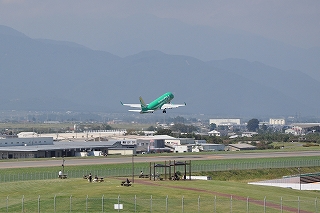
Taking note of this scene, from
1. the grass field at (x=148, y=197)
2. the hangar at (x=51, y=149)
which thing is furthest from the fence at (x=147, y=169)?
the hangar at (x=51, y=149)

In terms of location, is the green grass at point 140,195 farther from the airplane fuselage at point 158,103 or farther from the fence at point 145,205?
the airplane fuselage at point 158,103

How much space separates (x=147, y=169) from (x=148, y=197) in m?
42.0

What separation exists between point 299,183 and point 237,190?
2515 cm

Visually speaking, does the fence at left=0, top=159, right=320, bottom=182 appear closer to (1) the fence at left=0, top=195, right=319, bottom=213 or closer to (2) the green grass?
(2) the green grass

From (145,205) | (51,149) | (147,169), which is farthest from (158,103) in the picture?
(145,205)

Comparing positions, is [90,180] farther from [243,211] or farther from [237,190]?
[243,211]

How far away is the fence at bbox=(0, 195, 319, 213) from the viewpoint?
244 ft

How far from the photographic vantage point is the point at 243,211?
7450 cm

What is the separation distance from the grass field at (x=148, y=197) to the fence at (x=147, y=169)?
10606mm

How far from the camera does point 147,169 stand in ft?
404

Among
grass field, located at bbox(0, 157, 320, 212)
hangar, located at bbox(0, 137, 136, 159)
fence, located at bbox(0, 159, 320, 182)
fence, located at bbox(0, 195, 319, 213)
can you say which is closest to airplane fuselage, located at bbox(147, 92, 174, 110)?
fence, located at bbox(0, 159, 320, 182)

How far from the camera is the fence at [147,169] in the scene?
110m

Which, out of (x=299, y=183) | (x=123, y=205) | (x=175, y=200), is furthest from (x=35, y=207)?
(x=299, y=183)

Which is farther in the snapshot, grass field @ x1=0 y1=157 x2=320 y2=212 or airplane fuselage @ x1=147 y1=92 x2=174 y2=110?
airplane fuselage @ x1=147 y1=92 x2=174 y2=110
